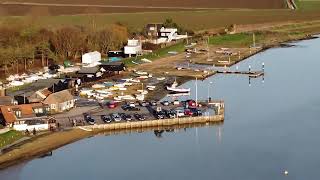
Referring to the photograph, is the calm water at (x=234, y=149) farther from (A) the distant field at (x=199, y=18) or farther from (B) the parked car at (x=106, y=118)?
(A) the distant field at (x=199, y=18)

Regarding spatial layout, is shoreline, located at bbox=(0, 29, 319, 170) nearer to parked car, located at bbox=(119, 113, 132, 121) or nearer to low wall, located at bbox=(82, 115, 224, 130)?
low wall, located at bbox=(82, 115, 224, 130)

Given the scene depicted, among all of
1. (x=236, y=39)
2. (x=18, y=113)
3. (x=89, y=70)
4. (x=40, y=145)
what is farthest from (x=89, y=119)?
(x=236, y=39)

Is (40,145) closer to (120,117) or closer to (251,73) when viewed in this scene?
(120,117)

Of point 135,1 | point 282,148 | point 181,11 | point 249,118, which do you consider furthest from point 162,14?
point 282,148

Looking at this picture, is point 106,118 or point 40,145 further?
point 106,118

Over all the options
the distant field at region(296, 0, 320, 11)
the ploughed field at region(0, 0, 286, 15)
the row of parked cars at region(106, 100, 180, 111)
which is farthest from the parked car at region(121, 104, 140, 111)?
the distant field at region(296, 0, 320, 11)

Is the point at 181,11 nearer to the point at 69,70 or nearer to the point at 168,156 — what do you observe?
the point at 69,70

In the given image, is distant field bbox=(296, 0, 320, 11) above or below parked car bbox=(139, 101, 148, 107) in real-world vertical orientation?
above

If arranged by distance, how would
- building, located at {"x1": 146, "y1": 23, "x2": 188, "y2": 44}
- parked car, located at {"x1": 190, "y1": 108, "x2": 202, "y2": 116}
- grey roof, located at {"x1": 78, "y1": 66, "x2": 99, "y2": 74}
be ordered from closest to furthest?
parked car, located at {"x1": 190, "y1": 108, "x2": 202, "y2": 116} < grey roof, located at {"x1": 78, "y1": 66, "x2": 99, "y2": 74} < building, located at {"x1": 146, "y1": 23, "x2": 188, "y2": 44}
